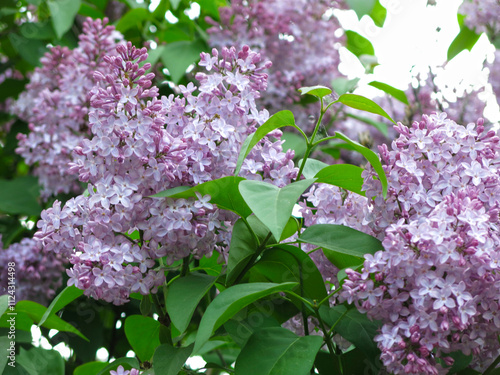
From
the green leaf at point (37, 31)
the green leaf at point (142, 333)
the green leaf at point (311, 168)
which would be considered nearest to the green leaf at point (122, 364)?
the green leaf at point (142, 333)

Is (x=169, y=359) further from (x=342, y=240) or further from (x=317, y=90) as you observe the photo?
(x=317, y=90)

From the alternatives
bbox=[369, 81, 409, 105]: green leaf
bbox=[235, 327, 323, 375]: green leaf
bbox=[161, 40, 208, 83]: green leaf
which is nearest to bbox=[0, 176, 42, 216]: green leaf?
bbox=[161, 40, 208, 83]: green leaf

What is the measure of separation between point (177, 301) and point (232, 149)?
28 centimetres

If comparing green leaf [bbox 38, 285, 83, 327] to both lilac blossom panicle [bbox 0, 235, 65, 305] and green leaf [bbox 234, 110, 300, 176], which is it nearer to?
green leaf [bbox 234, 110, 300, 176]

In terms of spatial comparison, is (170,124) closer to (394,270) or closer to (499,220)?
(394,270)

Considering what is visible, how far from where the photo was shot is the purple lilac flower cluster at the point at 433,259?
0.92 metres

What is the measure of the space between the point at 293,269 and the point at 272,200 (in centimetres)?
20

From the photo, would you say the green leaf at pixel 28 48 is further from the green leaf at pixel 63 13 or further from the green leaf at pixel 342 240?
the green leaf at pixel 342 240

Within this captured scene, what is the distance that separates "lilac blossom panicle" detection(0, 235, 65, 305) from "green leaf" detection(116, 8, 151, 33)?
0.89 meters

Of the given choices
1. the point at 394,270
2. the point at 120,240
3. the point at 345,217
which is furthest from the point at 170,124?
the point at 394,270

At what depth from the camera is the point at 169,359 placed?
41.0 inches

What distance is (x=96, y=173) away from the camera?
3.45 ft

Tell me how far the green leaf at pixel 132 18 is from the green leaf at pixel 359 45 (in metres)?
0.93

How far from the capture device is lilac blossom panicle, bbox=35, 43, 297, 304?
1017 mm
